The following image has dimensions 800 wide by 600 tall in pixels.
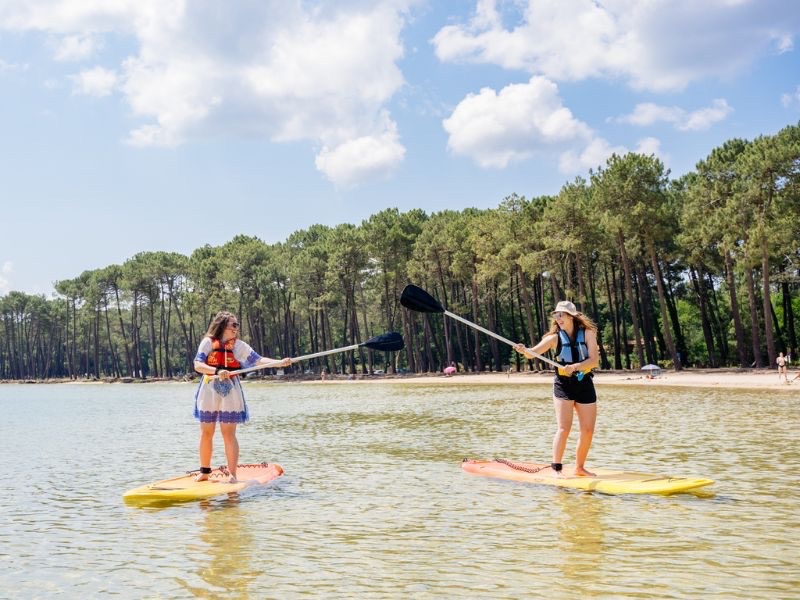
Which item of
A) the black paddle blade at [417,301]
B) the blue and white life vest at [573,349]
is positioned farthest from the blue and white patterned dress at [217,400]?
the blue and white life vest at [573,349]

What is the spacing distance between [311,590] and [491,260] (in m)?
45.4

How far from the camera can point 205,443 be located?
938 cm

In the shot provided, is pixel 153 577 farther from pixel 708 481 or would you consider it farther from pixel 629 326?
pixel 629 326

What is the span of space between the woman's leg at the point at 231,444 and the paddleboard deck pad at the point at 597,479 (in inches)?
128

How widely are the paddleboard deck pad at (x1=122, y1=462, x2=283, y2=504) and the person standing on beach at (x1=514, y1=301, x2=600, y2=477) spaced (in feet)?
13.1

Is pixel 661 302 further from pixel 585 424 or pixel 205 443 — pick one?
pixel 205 443

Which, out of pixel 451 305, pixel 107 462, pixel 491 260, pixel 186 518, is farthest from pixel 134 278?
pixel 186 518

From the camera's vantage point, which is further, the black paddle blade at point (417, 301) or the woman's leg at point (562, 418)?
the black paddle blade at point (417, 301)

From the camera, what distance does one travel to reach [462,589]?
5062mm

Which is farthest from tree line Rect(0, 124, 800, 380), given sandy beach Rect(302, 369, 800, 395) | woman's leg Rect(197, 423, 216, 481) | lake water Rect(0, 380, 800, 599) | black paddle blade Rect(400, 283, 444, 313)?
woman's leg Rect(197, 423, 216, 481)

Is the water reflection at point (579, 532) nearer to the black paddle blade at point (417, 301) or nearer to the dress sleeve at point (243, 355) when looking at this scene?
the black paddle blade at point (417, 301)

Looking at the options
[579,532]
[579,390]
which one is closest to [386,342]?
[579,390]

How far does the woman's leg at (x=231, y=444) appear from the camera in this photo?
364 inches

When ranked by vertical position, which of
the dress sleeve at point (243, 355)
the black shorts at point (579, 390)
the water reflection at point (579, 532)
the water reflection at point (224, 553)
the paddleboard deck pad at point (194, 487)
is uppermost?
the dress sleeve at point (243, 355)
